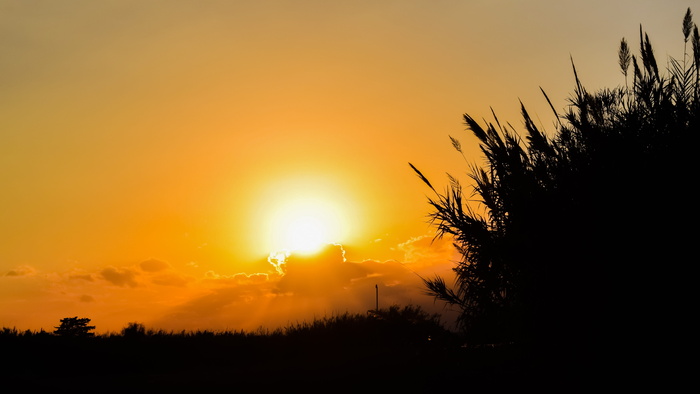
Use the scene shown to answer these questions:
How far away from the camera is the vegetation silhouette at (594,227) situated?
4.97m

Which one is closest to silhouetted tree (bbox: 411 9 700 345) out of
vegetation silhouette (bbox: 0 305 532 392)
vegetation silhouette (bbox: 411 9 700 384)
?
vegetation silhouette (bbox: 411 9 700 384)

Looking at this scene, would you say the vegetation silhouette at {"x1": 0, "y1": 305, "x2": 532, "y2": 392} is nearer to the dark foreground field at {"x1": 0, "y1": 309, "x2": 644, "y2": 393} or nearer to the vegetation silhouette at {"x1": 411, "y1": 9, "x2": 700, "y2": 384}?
the dark foreground field at {"x1": 0, "y1": 309, "x2": 644, "y2": 393}

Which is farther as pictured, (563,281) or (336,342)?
(336,342)

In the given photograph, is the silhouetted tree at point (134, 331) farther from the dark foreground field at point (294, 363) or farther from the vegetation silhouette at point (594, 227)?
the vegetation silhouette at point (594, 227)

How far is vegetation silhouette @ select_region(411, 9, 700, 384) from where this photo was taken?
497 centimetres

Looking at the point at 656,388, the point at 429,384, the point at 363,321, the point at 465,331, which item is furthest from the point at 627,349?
the point at 363,321

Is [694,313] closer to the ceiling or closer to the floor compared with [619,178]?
closer to the floor

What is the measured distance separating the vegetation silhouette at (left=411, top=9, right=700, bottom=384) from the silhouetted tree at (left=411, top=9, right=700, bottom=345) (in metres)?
0.01

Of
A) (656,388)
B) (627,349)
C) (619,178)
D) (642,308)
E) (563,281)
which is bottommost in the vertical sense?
(656,388)

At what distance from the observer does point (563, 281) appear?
5348 millimetres

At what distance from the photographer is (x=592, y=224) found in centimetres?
538

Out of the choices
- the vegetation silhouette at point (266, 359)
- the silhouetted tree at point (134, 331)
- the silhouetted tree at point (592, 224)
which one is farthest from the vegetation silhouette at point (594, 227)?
the silhouetted tree at point (134, 331)

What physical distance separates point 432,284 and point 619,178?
8.96 feet

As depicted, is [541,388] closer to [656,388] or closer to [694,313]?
[656,388]
